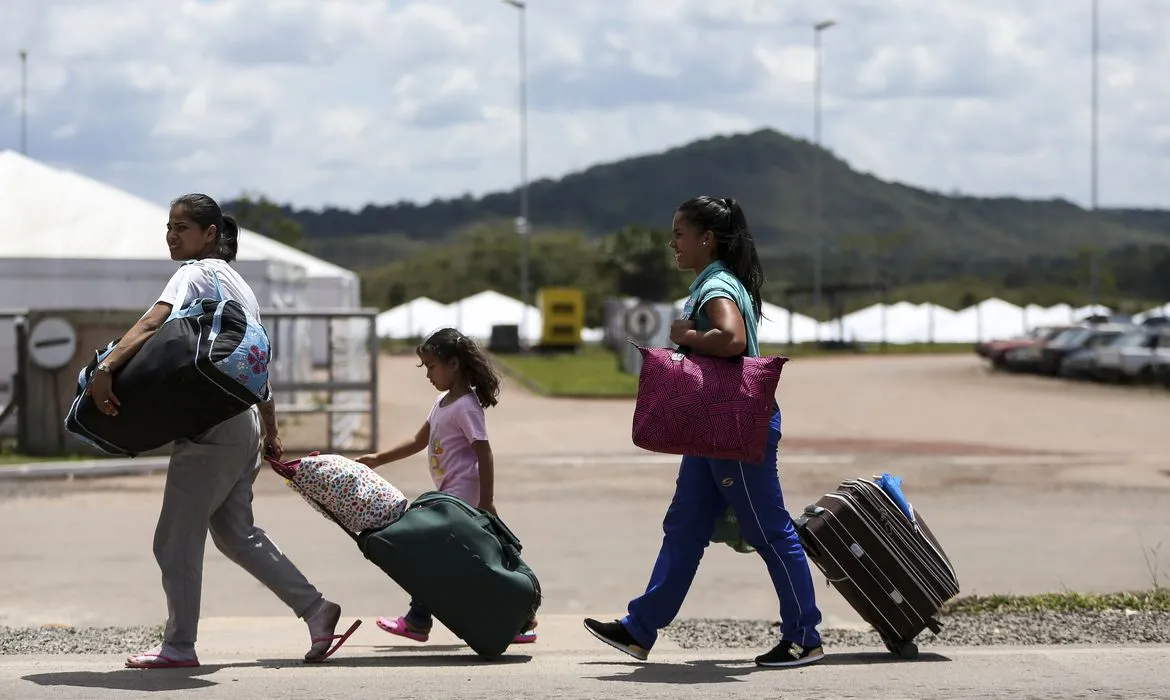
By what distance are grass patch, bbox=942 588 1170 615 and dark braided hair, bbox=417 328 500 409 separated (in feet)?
9.11

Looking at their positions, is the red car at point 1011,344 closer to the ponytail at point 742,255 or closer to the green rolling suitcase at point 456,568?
the ponytail at point 742,255

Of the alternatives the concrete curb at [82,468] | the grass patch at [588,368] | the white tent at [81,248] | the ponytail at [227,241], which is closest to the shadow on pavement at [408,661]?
the ponytail at [227,241]

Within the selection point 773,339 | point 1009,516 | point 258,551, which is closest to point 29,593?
point 258,551

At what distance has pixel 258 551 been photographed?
610 centimetres

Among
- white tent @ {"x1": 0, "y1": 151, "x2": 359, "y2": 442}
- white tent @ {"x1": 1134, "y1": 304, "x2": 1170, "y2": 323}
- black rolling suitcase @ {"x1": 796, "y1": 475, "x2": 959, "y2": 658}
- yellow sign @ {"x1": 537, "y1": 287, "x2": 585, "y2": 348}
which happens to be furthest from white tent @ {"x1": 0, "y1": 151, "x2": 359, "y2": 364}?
white tent @ {"x1": 1134, "y1": 304, "x2": 1170, "y2": 323}

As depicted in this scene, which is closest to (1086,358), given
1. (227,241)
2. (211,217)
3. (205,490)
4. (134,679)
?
(227,241)

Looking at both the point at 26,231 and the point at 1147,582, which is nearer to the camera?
the point at 1147,582

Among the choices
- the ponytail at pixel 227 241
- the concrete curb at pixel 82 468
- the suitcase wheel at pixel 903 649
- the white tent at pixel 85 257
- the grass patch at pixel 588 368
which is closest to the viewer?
the ponytail at pixel 227 241

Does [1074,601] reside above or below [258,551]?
below

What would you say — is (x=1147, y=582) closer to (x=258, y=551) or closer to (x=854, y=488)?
(x=854, y=488)

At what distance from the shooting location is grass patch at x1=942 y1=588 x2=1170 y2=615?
784 cm

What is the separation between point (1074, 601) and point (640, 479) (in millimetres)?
7987

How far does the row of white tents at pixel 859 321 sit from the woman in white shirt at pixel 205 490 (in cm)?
6425

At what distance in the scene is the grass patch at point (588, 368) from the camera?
3192cm
